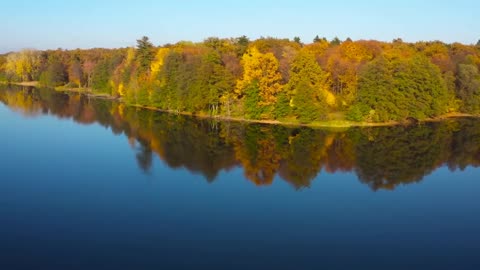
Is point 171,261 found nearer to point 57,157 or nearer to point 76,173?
point 76,173

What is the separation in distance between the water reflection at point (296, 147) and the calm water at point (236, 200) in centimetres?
16

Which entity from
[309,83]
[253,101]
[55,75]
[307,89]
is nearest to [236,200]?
[307,89]

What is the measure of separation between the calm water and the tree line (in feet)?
18.0

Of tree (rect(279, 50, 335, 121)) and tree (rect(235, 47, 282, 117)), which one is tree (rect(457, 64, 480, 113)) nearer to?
tree (rect(279, 50, 335, 121))

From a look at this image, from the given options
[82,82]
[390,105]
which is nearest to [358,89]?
[390,105]

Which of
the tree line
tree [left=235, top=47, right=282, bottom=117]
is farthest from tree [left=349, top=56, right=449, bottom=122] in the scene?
tree [left=235, top=47, right=282, bottom=117]

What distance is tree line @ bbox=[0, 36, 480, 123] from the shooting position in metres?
45.8

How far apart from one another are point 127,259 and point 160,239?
1.96 meters

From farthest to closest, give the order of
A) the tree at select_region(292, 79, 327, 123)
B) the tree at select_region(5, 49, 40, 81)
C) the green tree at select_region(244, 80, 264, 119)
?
1. the tree at select_region(5, 49, 40, 81)
2. the green tree at select_region(244, 80, 264, 119)
3. the tree at select_region(292, 79, 327, 123)

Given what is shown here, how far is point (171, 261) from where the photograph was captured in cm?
1580

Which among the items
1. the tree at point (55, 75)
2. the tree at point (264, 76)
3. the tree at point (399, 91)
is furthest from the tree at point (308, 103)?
the tree at point (55, 75)

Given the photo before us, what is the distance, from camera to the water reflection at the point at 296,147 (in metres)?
28.6

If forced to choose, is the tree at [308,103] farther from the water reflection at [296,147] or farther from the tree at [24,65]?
the tree at [24,65]

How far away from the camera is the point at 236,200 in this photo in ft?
74.0
